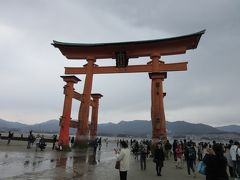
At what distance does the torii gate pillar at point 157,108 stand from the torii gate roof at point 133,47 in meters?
3.51

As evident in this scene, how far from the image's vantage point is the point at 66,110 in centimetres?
2558

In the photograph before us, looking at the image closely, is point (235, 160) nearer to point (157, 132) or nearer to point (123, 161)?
point (123, 161)

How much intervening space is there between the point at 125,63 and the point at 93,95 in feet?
33.1

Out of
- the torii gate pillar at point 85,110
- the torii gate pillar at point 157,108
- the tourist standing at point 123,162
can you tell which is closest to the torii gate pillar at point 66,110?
the torii gate pillar at point 85,110

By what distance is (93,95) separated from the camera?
34.6 meters

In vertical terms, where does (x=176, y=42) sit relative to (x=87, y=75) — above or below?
above

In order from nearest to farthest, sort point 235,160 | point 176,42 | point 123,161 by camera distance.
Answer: point 123,161 < point 235,160 < point 176,42

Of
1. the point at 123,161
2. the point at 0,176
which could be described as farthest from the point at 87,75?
the point at 123,161

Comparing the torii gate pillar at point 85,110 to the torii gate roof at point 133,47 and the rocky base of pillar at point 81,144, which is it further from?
the torii gate roof at point 133,47

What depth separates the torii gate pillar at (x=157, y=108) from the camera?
2198 centimetres

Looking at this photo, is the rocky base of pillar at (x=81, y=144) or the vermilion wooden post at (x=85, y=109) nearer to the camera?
the rocky base of pillar at (x=81, y=144)

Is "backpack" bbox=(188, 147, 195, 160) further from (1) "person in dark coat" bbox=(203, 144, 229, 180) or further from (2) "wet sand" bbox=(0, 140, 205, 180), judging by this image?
(1) "person in dark coat" bbox=(203, 144, 229, 180)

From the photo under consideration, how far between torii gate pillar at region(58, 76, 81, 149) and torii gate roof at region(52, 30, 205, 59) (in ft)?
11.4

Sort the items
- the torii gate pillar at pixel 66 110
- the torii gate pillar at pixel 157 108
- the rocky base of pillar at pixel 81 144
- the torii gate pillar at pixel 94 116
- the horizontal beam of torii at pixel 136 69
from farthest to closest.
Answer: the torii gate pillar at pixel 94 116, the rocky base of pillar at pixel 81 144, the torii gate pillar at pixel 66 110, the horizontal beam of torii at pixel 136 69, the torii gate pillar at pixel 157 108
